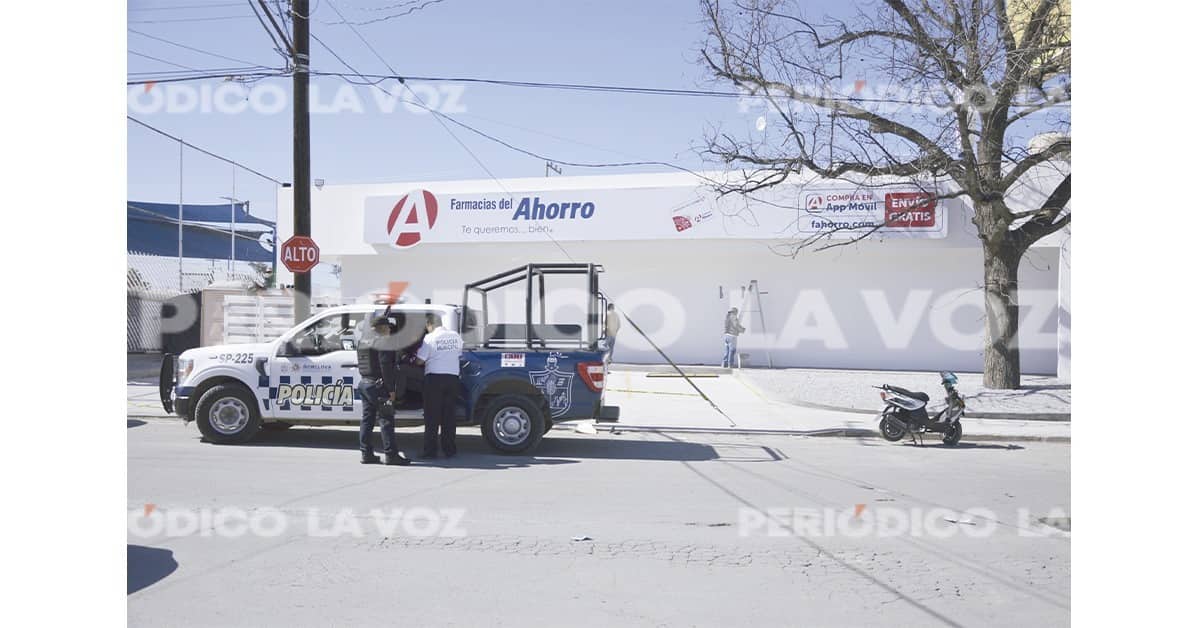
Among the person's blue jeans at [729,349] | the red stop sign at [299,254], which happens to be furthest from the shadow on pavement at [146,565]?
the person's blue jeans at [729,349]

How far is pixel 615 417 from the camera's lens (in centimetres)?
1008

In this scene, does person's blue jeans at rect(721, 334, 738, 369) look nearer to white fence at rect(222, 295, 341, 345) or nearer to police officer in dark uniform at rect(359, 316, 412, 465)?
white fence at rect(222, 295, 341, 345)

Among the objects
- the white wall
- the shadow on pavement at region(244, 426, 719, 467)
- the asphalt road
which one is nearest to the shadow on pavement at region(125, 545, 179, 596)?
the asphalt road

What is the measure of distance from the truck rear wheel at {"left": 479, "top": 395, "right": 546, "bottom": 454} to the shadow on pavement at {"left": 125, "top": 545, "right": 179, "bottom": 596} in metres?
4.51

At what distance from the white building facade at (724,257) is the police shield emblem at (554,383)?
38.6ft

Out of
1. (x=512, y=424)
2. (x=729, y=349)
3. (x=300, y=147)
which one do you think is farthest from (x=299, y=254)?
(x=729, y=349)

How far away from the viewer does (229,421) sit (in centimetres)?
999

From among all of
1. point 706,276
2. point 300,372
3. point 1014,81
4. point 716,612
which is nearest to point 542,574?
point 716,612

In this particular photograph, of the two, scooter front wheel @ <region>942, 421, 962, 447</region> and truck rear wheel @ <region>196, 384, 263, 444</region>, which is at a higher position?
truck rear wheel @ <region>196, 384, 263, 444</region>

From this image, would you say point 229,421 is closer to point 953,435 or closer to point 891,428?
point 891,428

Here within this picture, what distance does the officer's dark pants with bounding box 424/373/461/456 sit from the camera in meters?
9.32

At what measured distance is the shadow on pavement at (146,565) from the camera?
4.95m

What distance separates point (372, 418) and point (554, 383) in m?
2.10
